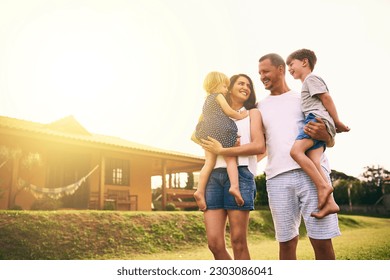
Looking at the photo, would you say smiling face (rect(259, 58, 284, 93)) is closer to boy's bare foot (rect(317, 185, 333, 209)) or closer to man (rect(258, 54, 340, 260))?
man (rect(258, 54, 340, 260))

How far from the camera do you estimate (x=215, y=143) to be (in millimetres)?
2387

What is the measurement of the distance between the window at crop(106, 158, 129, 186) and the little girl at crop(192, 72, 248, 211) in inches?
375

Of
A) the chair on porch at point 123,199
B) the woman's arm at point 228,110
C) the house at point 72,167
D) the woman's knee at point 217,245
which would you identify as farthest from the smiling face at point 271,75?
the chair on porch at point 123,199

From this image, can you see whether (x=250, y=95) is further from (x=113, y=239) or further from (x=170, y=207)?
(x=170, y=207)

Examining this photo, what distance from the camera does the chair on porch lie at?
35.5ft

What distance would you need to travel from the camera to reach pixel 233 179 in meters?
2.26

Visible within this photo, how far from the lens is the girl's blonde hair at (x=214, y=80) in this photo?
2535 millimetres

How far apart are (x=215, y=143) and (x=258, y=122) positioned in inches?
13.6

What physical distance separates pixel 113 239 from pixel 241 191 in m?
4.66

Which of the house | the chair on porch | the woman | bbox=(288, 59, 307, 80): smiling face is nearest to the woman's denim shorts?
the woman

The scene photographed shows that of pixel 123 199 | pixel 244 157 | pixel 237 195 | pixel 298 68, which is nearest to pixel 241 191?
pixel 237 195

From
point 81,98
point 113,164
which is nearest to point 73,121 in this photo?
point 113,164
